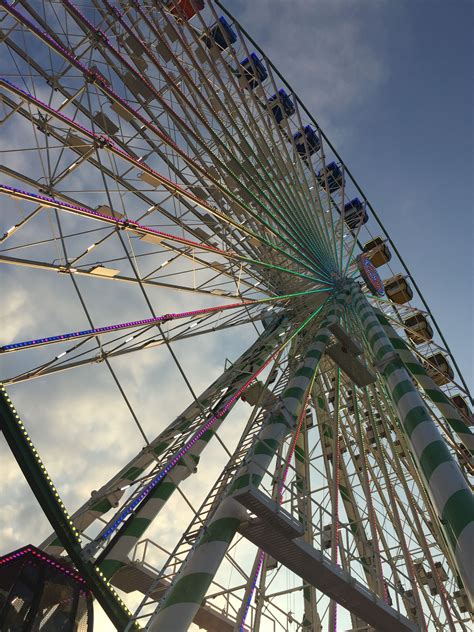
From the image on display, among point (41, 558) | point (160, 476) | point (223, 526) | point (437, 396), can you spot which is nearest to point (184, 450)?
point (160, 476)

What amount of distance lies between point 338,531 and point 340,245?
9.81m

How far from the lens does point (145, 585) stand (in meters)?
10.5

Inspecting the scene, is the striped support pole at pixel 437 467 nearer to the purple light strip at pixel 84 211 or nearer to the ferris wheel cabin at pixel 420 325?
the purple light strip at pixel 84 211

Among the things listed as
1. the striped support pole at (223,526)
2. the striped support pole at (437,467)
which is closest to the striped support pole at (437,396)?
the striped support pole at (437,467)

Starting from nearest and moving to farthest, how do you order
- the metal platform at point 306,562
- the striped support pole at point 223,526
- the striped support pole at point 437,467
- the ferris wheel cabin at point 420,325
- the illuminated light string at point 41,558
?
the striped support pole at point 437,467 → the striped support pole at point 223,526 → the illuminated light string at point 41,558 → the metal platform at point 306,562 → the ferris wheel cabin at point 420,325

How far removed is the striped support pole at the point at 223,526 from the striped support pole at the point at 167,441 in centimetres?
168

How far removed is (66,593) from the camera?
7.12 meters

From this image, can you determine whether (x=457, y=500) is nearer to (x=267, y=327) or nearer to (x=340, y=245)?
(x=267, y=327)

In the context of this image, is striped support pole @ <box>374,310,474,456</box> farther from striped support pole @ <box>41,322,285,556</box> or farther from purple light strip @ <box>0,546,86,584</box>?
purple light strip @ <box>0,546,86,584</box>

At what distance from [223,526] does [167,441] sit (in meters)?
4.47

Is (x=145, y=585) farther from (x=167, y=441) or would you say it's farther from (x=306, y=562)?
(x=306, y=562)

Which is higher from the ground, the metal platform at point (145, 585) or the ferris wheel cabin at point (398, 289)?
the ferris wheel cabin at point (398, 289)

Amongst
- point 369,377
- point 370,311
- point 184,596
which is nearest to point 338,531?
point 369,377

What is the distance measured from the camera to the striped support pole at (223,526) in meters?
6.55
